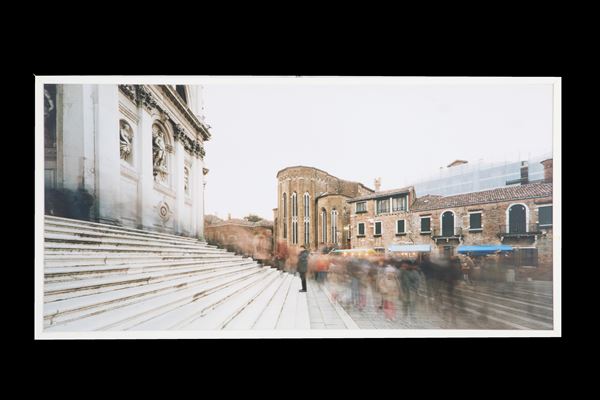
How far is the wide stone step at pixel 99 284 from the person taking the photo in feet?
9.18

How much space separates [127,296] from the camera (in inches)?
115

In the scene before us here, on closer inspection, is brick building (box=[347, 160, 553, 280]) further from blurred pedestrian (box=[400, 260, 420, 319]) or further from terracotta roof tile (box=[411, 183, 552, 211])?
blurred pedestrian (box=[400, 260, 420, 319])

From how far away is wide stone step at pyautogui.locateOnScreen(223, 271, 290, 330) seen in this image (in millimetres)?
3227

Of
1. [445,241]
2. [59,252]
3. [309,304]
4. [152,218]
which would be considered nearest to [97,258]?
[59,252]

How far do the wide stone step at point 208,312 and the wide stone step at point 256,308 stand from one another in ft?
0.22

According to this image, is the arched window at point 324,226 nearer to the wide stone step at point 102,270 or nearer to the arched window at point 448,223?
the arched window at point 448,223

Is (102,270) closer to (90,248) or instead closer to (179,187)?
(90,248)

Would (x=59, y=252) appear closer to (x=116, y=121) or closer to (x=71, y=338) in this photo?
(x=71, y=338)

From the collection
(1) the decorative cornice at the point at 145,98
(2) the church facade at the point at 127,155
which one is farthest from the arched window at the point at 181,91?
(1) the decorative cornice at the point at 145,98

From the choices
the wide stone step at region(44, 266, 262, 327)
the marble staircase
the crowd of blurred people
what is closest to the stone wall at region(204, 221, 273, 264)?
the marble staircase

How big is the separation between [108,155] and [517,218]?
4.60m

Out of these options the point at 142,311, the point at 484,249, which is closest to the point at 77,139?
the point at 142,311

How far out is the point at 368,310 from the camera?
3301 millimetres

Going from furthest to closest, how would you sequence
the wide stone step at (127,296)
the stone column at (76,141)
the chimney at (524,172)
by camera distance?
the chimney at (524,172), the stone column at (76,141), the wide stone step at (127,296)
